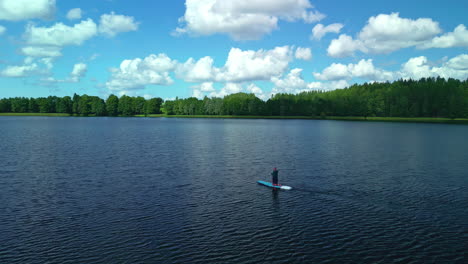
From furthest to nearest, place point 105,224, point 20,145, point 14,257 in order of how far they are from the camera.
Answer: point 20,145 < point 105,224 < point 14,257

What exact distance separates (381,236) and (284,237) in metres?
7.63

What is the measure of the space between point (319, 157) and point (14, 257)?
57459 millimetres

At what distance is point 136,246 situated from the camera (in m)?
25.3

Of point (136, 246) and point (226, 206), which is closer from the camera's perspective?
point (136, 246)

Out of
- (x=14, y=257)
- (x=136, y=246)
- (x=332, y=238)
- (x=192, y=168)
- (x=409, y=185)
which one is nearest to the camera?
(x=14, y=257)

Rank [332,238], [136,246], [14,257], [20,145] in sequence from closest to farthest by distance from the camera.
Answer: [14,257]
[136,246]
[332,238]
[20,145]

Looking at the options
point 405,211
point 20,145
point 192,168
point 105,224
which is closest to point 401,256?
point 405,211

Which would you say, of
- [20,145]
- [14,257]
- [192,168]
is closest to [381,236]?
[14,257]

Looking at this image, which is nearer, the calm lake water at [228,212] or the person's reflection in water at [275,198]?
the calm lake water at [228,212]

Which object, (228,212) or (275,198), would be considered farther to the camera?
(275,198)

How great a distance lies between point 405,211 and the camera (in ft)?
112

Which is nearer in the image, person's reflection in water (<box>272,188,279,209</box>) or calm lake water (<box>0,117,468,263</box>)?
calm lake water (<box>0,117,468,263</box>)

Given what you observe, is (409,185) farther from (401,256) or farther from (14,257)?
(14,257)

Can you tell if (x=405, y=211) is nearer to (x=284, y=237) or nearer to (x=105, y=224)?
(x=284, y=237)
